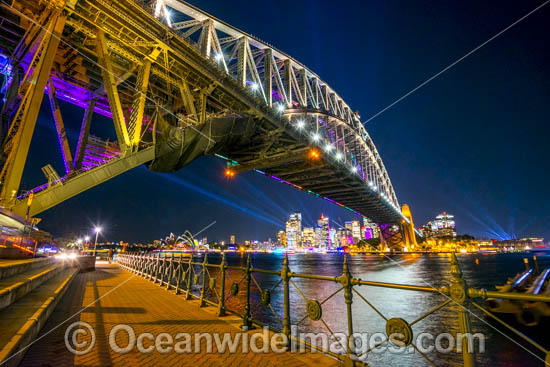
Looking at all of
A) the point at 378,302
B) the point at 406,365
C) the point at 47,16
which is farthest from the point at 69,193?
the point at 378,302

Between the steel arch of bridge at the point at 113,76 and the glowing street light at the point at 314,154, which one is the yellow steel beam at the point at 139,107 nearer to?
the steel arch of bridge at the point at 113,76

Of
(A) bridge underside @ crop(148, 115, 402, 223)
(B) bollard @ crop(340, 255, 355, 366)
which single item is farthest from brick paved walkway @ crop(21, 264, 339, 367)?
(A) bridge underside @ crop(148, 115, 402, 223)

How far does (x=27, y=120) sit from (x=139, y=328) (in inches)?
318

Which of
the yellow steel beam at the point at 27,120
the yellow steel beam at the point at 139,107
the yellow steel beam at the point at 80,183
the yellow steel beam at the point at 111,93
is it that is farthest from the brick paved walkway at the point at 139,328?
the yellow steel beam at the point at 139,107

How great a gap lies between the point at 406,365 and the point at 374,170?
187ft

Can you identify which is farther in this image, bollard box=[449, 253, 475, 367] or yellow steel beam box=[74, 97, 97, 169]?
yellow steel beam box=[74, 97, 97, 169]

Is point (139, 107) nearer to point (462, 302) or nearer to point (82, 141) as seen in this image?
point (82, 141)

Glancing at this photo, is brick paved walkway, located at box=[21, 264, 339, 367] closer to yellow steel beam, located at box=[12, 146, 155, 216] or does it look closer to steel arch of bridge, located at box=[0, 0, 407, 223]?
yellow steel beam, located at box=[12, 146, 155, 216]

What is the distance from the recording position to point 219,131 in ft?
52.4

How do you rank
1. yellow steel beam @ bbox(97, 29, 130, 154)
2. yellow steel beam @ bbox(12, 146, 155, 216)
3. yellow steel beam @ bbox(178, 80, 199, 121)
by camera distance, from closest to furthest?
yellow steel beam @ bbox(12, 146, 155, 216) < yellow steel beam @ bbox(97, 29, 130, 154) < yellow steel beam @ bbox(178, 80, 199, 121)

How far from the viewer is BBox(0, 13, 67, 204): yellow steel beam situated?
26.7 feet

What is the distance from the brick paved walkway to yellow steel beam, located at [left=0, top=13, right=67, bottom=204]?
4.14 metres

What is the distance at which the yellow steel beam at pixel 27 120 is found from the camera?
26.7 feet

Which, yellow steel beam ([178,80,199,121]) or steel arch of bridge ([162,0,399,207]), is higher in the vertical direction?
steel arch of bridge ([162,0,399,207])
